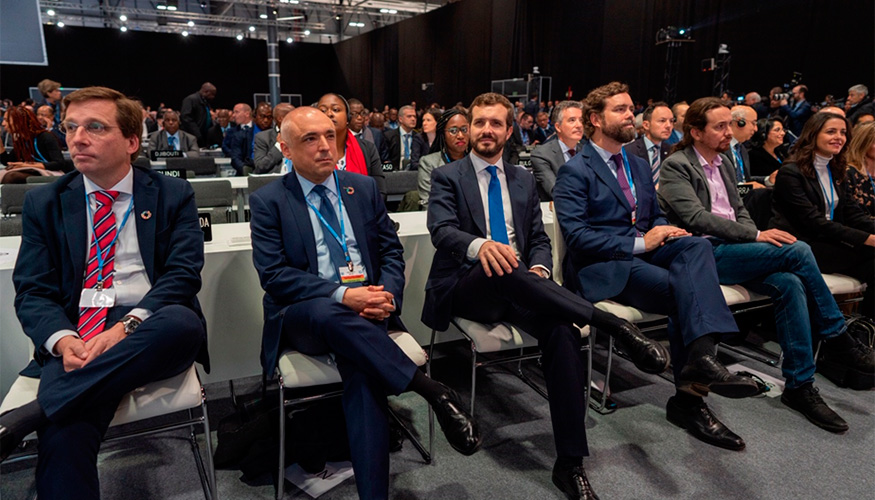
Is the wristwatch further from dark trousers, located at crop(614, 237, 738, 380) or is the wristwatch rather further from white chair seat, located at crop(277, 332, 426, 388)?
dark trousers, located at crop(614, 237, 738, 380)

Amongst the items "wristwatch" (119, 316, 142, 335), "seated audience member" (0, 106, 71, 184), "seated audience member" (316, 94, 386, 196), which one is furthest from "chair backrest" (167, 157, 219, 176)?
"wristwatch" (119, 316, 142, 335)

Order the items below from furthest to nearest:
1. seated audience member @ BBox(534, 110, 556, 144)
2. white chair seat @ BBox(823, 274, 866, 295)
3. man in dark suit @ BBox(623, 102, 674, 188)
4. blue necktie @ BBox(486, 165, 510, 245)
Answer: seated audience member @ BBox(534, 110, 556, 144) → man in dark suit @ BBox(623, 102, 674, 188) → white chair seat @ BBox(823, 274, 866, 295) → blue necktie @ BBox(486, 165, 510, 245)

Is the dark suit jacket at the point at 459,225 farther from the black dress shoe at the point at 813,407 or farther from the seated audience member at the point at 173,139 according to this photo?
the seated audience member at the point at 173,139

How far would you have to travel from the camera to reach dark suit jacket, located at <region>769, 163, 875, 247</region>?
120 inches

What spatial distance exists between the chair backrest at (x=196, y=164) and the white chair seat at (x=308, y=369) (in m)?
4.24

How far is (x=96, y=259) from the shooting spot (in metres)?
1.86

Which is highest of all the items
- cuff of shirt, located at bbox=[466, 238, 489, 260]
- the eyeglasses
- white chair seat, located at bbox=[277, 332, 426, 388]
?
the eyeglasses

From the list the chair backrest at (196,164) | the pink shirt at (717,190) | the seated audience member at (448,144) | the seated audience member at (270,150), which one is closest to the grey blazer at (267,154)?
the seated audience member at (270,150)

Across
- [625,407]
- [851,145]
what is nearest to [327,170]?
[625,407]

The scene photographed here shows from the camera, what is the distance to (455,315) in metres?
2.41

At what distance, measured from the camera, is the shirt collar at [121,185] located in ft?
6.20

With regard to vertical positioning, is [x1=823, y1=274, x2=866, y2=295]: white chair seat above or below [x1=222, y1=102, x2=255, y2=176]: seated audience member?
below

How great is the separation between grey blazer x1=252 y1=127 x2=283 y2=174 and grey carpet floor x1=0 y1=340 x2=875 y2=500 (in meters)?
2.79

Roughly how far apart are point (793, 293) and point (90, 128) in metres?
2.91
